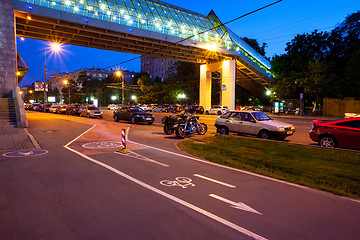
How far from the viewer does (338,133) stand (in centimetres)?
1028

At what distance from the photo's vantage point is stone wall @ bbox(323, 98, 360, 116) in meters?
35.5

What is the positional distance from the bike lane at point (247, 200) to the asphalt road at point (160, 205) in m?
0.02

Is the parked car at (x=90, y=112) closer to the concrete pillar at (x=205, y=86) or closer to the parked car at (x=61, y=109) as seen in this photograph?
the parked car at (x=61, y=109)

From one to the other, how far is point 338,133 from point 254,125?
150 inches

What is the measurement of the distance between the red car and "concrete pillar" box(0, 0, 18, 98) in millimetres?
27575

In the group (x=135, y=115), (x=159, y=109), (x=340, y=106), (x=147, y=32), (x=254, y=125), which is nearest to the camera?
(x=254, y=125)

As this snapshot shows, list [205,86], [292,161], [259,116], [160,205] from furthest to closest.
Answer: [205,86]
[259,116]
[292,161]
[160,205]

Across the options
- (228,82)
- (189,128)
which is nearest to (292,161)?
(189,128)

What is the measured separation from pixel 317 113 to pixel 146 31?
29602 millimetres

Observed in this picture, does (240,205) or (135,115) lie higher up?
(135,115)

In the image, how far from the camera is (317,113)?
39719 millimetres

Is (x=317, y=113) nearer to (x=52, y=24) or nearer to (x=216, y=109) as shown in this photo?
(x=216, y=109)

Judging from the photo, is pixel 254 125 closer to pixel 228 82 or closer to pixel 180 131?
pixel 180 131

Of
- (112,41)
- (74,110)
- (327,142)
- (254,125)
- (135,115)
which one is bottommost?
(327,142)
